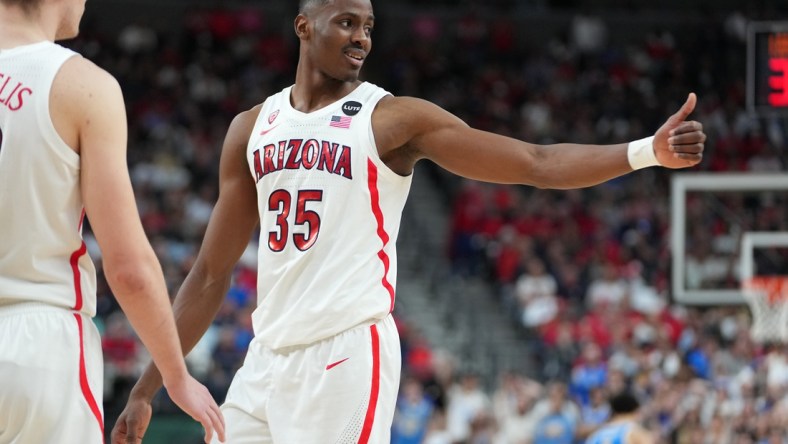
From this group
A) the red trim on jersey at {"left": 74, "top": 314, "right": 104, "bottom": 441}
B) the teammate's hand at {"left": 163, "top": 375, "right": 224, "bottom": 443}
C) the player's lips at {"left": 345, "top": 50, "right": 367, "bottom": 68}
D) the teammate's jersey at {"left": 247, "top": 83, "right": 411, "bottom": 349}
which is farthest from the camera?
the player's lips at {"left": 345, "top": 50, "right": 367, "bottom": 68}

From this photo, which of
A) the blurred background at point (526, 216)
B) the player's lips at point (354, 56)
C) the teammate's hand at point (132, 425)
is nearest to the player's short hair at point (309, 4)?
the player's lips at point (354, 56)

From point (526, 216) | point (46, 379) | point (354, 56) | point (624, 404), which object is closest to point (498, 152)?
point (354, 56)

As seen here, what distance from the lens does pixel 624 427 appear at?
974 cm

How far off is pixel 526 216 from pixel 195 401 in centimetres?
1646

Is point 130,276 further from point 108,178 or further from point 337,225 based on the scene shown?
point 337,225

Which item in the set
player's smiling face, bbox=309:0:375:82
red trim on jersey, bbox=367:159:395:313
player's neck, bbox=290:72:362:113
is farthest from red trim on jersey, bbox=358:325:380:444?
player's smiling face, bbox=309:0:375:82

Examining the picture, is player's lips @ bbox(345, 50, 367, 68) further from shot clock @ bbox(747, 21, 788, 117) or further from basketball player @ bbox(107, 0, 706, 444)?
shot clock @ bbox(747, 21, 788, 117)

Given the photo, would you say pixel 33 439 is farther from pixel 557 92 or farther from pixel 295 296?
pixel 557 92

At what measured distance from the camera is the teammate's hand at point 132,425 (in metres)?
4.70

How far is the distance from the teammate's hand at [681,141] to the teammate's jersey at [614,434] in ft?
18.3

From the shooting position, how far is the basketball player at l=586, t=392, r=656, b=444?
9688mm

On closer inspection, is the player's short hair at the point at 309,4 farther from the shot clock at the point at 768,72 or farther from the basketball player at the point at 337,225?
the shot clock at the point at 768,72

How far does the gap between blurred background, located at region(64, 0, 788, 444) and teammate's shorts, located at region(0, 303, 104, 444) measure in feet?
23.9

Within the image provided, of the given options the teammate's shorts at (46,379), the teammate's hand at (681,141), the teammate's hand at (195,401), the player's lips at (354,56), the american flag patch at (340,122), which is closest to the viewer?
the teammate's shorts at (46,379)
